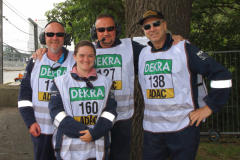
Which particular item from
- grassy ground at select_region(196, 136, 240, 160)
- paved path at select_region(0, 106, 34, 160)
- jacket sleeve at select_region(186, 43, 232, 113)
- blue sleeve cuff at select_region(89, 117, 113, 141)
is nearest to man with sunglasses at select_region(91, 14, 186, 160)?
blue sleeve cuff at select_region(89, 117, 113, 141)

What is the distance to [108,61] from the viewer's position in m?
2.64

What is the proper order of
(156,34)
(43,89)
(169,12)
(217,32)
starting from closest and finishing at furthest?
(156,34), (43,89), (169,12), (217,32)

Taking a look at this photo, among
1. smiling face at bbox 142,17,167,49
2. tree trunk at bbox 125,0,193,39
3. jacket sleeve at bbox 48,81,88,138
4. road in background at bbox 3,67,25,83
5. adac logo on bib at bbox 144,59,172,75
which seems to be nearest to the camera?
jacket sleeve at bbox 48,81,88,138

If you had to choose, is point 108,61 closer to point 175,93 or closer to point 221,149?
point 175,93

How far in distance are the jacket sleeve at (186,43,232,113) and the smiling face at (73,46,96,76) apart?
1067mm

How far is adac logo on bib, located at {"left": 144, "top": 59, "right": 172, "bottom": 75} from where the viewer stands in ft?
7.41

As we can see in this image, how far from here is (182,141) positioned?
2.18 metres

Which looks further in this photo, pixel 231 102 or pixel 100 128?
pixel 231 102

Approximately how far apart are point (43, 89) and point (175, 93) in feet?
5.07

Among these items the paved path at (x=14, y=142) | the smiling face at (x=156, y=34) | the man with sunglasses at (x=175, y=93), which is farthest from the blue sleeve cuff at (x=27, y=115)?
the paved path at (x=14, y=142)

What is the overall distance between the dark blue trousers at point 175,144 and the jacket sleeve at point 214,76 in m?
0.34

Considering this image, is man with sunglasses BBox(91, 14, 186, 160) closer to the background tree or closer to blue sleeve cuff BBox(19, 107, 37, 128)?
blue sleeve cuff BBox(19, 107, 37, 128)

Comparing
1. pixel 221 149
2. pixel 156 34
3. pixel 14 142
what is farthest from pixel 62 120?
pixel 221 149

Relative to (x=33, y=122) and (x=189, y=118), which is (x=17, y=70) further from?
(x=189, y=118)
